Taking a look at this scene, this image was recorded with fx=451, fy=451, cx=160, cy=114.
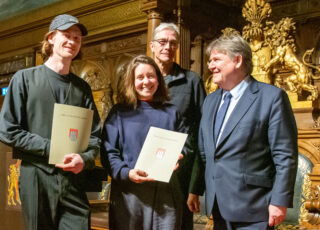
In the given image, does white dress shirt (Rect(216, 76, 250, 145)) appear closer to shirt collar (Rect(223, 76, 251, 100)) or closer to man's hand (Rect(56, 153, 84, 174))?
shirt collar (Rect(223, 76, 251, 100))

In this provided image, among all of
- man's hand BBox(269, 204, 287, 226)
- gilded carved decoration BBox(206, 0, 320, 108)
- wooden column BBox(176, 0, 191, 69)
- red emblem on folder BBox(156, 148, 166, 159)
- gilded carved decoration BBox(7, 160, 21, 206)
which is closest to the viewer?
man's hand BBox(269, 204, 287, 226)

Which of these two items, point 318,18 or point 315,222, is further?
point 318,18

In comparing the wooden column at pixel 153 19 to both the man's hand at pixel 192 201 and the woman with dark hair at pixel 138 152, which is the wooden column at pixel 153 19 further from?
the man's hand at pixel 192 201

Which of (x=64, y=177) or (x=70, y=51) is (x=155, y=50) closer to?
(x=70, y=51)

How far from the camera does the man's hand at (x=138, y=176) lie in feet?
6.73

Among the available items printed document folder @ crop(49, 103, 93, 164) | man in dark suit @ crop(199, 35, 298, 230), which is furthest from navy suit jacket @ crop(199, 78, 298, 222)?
printed document folder @ crop(49, 103, 93, 164)

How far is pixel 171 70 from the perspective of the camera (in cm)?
265

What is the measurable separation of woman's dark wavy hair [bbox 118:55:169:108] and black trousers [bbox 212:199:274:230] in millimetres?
595

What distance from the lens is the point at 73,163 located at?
2.01 metres

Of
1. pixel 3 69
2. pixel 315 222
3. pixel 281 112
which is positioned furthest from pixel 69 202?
pixel 3 69

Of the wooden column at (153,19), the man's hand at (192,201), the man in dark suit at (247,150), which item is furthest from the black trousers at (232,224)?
the wooden column at (153,19)

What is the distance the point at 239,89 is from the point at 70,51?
826mm

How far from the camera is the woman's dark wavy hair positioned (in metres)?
2.25

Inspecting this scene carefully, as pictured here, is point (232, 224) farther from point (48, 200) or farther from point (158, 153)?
point (48, 200)
